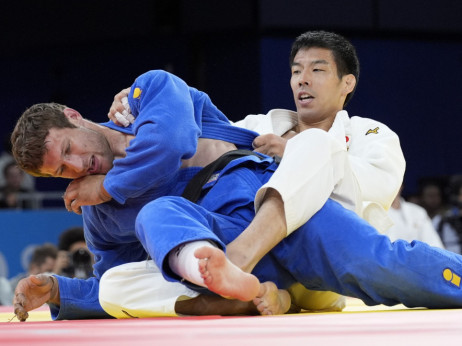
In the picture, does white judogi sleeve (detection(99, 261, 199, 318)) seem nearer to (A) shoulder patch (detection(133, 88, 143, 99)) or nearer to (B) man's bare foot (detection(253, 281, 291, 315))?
(B) man's bare foot (detection(253, 281, 291, 315))

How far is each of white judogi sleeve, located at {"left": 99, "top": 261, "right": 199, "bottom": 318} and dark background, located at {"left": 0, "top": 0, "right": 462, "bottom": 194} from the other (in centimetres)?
591

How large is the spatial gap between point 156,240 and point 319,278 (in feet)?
1.85

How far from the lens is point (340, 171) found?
2.37m

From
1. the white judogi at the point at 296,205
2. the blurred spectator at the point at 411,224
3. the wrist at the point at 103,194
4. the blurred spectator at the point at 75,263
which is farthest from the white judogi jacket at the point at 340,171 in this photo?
the blurred spectator at the point at 411,224

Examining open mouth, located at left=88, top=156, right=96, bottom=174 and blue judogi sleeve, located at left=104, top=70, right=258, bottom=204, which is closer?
blue judogi sleeve, located at left=104, top=70, right=258, bottom=204

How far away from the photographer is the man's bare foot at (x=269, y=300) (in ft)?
6.98

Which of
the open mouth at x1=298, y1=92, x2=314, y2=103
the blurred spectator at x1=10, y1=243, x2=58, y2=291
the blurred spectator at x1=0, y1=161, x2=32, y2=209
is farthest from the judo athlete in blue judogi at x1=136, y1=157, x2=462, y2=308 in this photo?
the blurred spectator at x1=0, y1=161, x2=32, y2=209

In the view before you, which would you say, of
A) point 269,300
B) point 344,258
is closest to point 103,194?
point 269,300

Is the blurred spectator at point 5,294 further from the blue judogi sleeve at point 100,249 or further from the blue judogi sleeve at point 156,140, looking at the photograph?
the blue judogi sleeve at point 156,140

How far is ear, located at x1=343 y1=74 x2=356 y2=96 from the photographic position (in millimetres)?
3311

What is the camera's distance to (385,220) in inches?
108

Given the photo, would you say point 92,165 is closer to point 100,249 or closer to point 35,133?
point 35,133

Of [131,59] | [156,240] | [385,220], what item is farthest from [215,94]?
[156,240]

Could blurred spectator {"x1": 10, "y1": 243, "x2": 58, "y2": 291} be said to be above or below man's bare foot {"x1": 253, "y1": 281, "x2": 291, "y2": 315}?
below
